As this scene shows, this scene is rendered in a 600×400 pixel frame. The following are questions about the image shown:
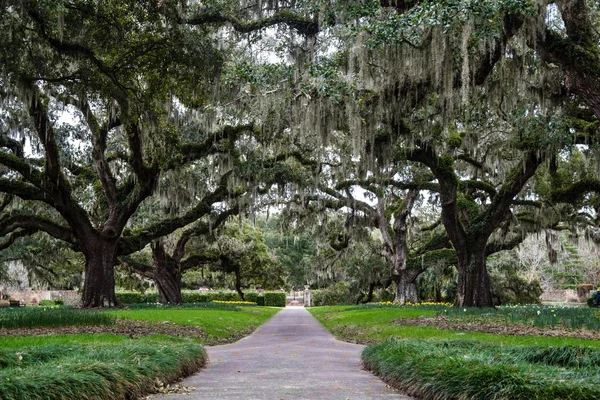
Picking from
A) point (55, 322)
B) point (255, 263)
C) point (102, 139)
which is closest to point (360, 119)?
point (55, 322)

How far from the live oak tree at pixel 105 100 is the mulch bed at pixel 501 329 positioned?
775 cm

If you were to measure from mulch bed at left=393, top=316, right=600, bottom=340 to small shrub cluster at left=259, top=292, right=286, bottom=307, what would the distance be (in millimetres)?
38794

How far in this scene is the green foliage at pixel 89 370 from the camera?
4156 mm

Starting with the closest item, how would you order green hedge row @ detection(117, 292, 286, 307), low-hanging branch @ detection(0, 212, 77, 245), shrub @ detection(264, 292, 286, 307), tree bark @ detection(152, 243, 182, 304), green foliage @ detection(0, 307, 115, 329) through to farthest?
green foliage @ detection(0, 307, 115, 329) < low-hanging branch @ detection(0, 212, 77, 245) < tree bark @ detection(152, 243, 182, 304) < green hedge row @ detection(117, 292, 286, 307) < shrub @ detection(264, 292, 286, 307)

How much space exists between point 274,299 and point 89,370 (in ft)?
164

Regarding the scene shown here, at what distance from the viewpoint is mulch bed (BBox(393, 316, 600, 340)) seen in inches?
377

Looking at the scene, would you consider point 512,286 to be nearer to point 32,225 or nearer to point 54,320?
point 32,225

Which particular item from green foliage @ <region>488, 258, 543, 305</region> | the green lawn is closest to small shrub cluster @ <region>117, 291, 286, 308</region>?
green foliage @ <region>488, 258, 543, 305</region>

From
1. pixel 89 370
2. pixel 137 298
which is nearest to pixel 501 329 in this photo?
pixel 89 370

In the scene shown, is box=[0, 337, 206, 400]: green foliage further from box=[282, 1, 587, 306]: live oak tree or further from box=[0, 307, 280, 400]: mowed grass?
box=[282, 1, 587, 306]: live oak tree

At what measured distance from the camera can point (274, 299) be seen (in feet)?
178

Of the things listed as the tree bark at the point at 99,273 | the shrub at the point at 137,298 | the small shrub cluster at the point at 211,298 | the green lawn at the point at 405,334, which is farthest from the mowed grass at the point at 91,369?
the shrub at the point at 137,298

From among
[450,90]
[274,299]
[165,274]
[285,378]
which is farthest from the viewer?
[274,299]

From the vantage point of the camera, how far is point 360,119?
41.4 feet
